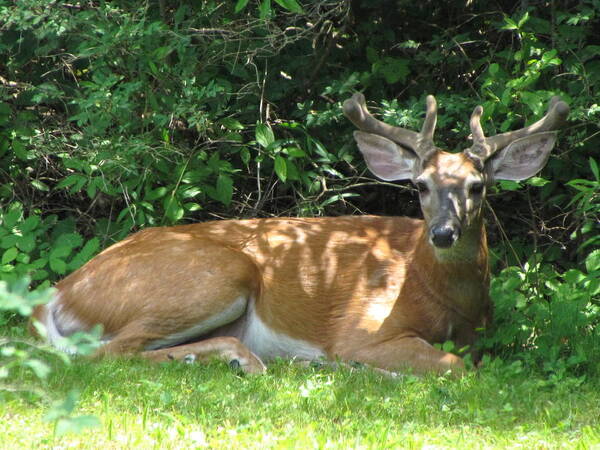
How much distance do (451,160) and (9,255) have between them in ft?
9.89

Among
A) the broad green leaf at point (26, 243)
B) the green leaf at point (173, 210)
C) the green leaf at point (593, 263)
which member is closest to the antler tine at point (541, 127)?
the green leaf at point (593, 263)

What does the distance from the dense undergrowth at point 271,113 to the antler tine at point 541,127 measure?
47 cm

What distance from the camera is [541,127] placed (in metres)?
5.88

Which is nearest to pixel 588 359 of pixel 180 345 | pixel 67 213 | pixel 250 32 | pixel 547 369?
pixel 547 369

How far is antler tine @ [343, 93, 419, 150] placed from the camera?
604 cm

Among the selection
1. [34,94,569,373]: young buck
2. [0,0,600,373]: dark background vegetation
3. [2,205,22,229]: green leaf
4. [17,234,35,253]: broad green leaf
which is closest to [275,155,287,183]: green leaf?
[0,0,600,373]: dark background vegetation

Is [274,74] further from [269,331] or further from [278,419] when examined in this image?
[278,419]

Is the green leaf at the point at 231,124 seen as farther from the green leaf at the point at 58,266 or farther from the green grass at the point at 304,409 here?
the green grass at the point at 304,409

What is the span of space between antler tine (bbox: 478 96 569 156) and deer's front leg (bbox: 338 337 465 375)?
1183 mm

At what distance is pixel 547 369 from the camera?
5.04 m

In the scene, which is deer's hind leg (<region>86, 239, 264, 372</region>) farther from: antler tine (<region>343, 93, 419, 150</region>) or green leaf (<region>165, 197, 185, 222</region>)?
antler tine (<region>343, 93, 419, 150</region>)

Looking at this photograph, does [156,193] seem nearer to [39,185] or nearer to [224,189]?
[224,189]

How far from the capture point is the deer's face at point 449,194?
539cm

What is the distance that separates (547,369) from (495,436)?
1.06m
